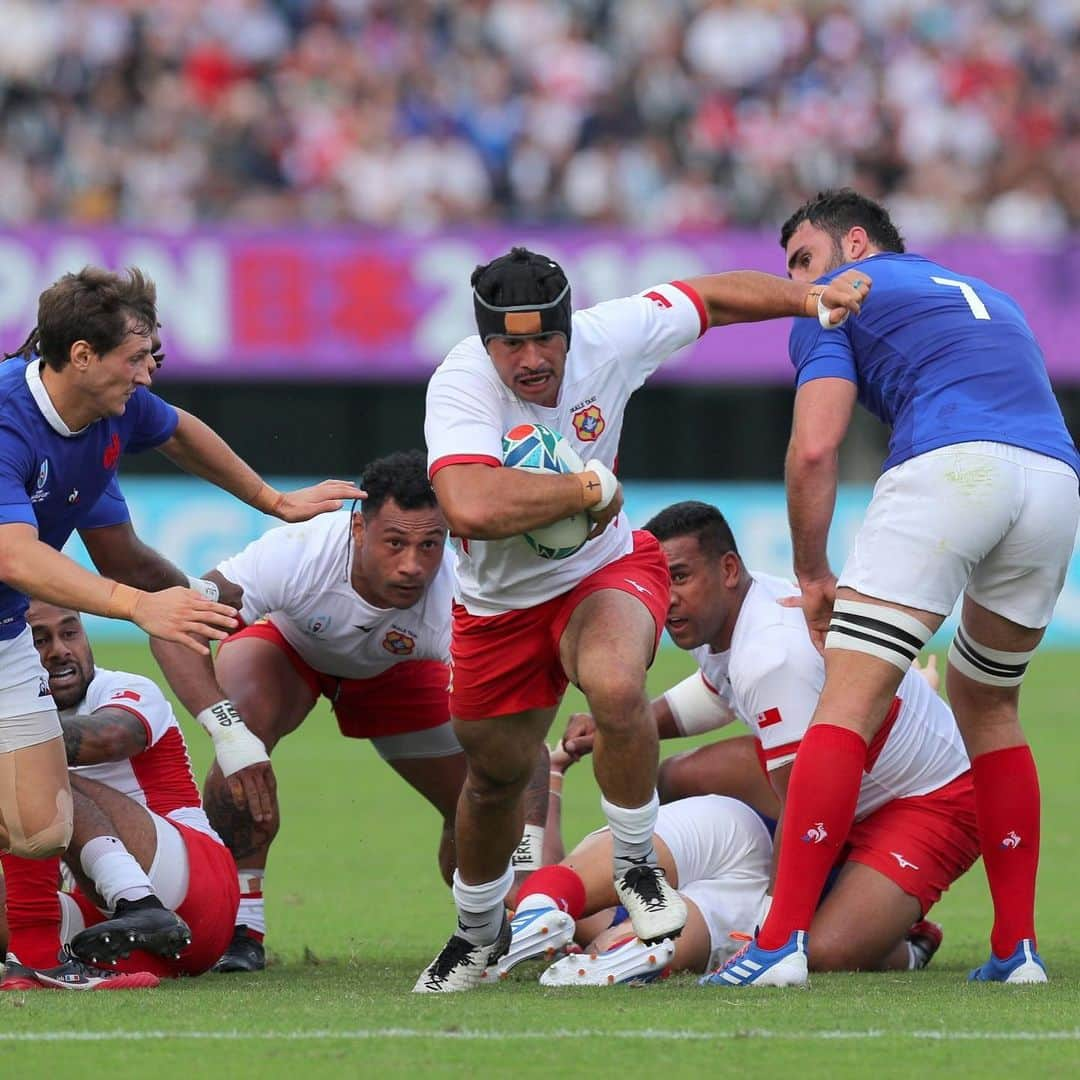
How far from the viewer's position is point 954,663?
5.88 meters

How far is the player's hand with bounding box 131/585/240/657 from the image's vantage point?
16.5 ft

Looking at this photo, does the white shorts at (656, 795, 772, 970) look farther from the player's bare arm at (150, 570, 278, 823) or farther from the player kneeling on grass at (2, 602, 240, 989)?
the player kneeling on grass at (2, 602, 240, 989)

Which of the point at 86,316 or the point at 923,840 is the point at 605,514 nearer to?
the point at 86,316

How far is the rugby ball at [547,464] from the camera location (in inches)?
215

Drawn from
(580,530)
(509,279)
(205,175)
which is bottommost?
(580,530)

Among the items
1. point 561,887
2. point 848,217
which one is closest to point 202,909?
point 561,887

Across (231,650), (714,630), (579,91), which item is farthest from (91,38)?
(714,630)

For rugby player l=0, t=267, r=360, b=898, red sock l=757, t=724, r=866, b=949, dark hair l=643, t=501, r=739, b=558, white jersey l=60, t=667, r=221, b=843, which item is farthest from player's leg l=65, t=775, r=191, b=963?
dark hair l=643, t=501, r=739, b=558

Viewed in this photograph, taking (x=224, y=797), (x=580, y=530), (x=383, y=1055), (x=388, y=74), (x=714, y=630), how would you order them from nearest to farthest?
(x=383, y=1055)
(x=580, y=530)
(x=714, y=630)
(x=224, y=797)
(x=388, y=74)

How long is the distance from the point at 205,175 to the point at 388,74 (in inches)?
93.2

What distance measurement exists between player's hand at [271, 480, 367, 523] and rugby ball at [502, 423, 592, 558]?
86cm

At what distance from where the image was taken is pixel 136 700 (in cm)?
625

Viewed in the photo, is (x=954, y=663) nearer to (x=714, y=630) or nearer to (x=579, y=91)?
(x=714, y=630)

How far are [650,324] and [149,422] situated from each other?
1570mm
